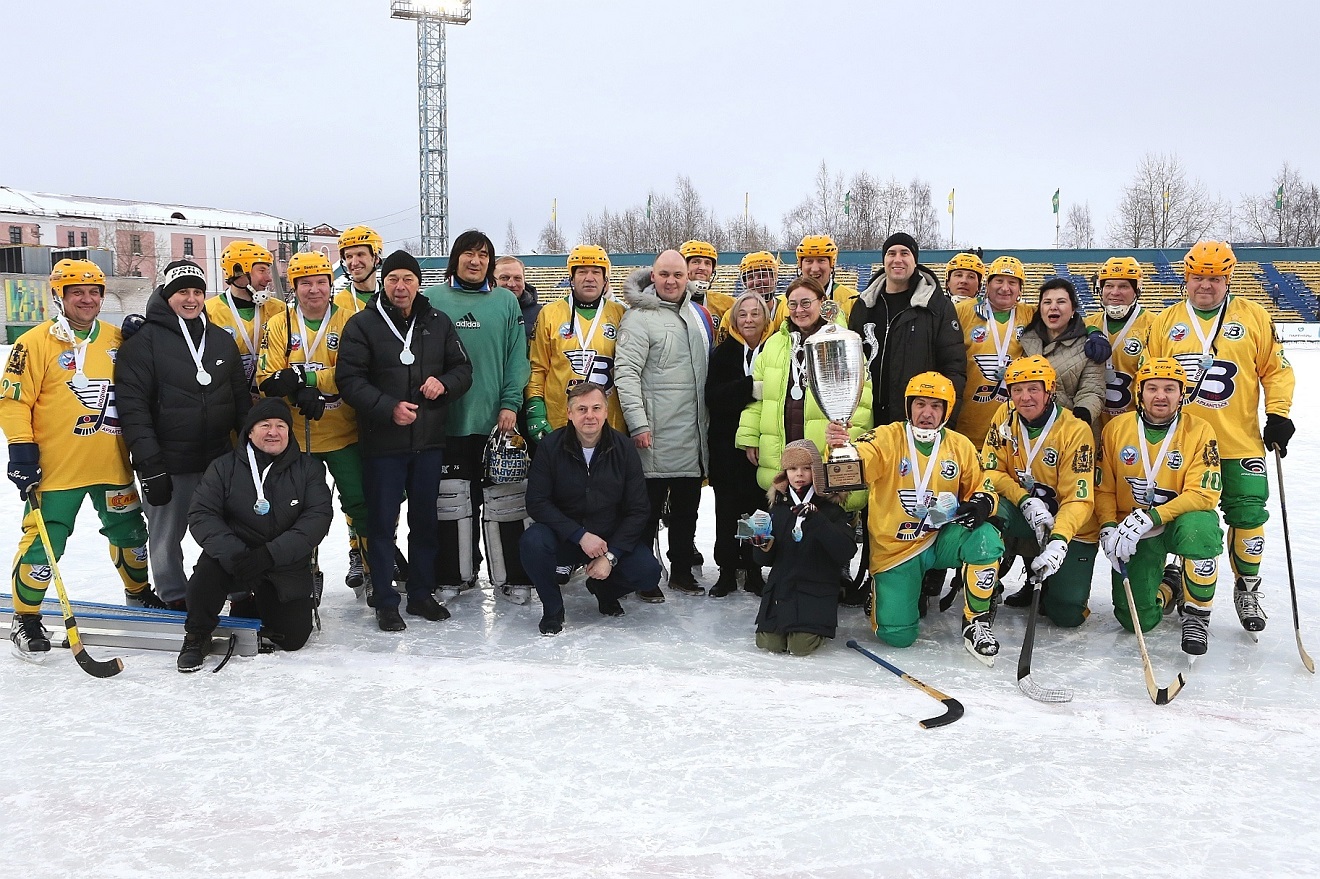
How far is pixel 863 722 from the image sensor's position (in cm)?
336

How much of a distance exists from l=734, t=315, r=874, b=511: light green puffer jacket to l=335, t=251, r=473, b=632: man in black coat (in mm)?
1392

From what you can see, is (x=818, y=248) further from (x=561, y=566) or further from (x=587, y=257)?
(x=561, y=566)

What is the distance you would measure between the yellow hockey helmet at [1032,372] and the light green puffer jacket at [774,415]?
2.14 ft

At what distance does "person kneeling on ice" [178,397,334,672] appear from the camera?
3.93 metres

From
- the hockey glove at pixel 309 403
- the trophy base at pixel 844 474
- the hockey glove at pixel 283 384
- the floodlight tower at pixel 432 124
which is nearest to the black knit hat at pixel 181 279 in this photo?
the hockey glove at pixel 283 384

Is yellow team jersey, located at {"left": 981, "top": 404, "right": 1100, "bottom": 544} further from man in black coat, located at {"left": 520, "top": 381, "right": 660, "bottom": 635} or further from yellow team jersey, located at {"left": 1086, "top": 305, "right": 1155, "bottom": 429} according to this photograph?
man in black coat, located at {"left": 520, "top": 381, "right": 660, "bottom": 635}

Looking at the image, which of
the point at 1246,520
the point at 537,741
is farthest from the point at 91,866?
the point at 1246,520

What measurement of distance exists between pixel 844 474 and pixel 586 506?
4.05 ft

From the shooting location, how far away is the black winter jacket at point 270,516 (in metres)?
3.95

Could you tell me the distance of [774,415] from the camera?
4.63 metres

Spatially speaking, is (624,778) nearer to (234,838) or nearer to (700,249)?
(234,838)

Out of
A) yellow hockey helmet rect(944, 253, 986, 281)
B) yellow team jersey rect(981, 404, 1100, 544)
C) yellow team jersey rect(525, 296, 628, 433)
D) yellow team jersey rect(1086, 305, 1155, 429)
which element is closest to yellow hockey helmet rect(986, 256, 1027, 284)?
yellow hockey helmet rect(944, 253, 986, 281)

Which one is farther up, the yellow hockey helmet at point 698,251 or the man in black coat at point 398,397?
the yellow hockey helmet at point 698,251

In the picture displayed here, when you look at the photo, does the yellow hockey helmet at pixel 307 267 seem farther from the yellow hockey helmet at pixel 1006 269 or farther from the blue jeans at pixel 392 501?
the yellow hockey helmet at pixel 1006 269
